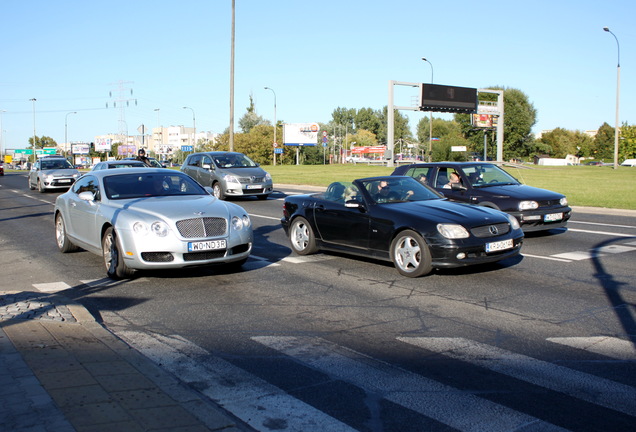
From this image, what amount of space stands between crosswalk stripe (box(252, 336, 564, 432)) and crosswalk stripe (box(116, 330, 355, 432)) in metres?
0.54

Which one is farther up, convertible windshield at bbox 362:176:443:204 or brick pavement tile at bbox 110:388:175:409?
convertible windshield at bbox 362:176:443:204

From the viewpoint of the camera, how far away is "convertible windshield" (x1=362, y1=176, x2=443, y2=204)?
373 inches

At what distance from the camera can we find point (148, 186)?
9594mm

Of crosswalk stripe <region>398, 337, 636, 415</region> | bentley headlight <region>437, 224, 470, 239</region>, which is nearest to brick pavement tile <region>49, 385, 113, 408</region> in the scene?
crosswalk stripe <region>398, 337, 636, 415</region>

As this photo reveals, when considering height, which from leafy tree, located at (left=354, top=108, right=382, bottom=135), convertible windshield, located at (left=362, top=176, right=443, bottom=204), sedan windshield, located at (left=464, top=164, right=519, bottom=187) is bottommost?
convertible windshield, located at (left=362, top=176, right=443, bottom=204)

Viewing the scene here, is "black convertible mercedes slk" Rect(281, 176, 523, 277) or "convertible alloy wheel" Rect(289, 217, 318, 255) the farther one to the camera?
"convertible alloy wheel" Rect(289, 217, 318, 255)

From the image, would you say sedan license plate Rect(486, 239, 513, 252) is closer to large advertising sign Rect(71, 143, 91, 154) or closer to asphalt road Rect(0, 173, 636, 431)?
asphalt road Rect(0, 173, 636, 431)

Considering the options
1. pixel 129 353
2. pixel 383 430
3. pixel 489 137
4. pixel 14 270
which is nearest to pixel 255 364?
pixel 129 353

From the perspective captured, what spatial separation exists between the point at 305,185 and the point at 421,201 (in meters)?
22.4

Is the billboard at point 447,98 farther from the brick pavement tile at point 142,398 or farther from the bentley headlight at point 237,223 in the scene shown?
the brick pavement tile at point 142,398

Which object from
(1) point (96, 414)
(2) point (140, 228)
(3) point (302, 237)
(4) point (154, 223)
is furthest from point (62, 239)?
(1) point (96, 414)

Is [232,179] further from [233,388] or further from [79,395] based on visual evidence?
[79,395]

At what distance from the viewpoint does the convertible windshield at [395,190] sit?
948 cm

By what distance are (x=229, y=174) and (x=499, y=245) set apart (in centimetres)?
1484
